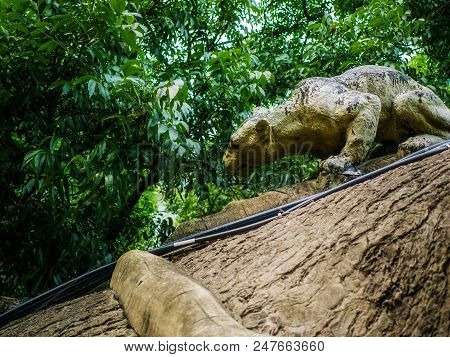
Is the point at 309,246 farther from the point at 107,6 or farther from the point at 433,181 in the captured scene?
the point at 107,6

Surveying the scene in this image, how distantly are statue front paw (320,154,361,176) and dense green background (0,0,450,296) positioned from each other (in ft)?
3.19

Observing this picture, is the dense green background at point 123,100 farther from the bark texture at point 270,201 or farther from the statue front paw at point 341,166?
→ the statue front paw at point 341,166

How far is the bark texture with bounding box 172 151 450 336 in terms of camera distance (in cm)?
135

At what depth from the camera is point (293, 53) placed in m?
5.61

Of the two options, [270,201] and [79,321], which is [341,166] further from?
[79,321]

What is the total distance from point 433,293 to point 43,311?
1.83 m

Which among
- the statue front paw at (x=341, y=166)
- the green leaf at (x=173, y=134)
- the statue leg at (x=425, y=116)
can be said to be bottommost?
the statue front paw at (x=341, y=166)

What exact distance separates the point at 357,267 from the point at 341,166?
1.55 meters

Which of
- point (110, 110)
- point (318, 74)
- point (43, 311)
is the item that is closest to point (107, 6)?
point (110, 110)

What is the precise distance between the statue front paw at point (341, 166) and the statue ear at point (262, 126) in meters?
0.53

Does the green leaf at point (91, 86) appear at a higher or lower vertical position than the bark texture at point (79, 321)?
higher

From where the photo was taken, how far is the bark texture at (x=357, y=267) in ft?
4.43

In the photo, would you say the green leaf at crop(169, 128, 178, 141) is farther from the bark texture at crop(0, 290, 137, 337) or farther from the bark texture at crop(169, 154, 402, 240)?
the bark texture at crop(0, 290, 137, 337)

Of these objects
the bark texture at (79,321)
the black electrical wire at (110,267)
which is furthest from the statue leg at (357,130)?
the bark texture at (79,321)
